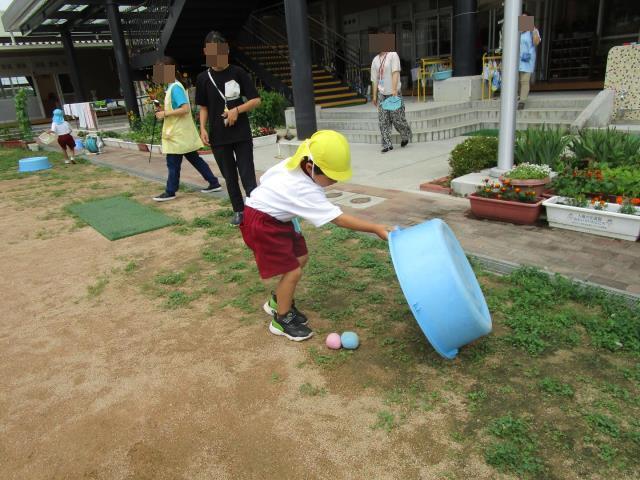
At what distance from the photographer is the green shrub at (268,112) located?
11828mm

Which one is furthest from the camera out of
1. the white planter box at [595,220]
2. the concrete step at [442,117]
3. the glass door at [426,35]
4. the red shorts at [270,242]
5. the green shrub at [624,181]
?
the glass door at [426,35]

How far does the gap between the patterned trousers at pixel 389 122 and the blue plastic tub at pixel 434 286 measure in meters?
6.05

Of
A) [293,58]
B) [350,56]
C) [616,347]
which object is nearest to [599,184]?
[616,347]

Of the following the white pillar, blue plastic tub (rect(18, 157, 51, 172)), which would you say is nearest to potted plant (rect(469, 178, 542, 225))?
the white pillar

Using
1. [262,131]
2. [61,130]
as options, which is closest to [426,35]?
[262,131]

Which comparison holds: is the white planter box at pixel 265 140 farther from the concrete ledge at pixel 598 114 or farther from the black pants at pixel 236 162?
the concrete ledge at pixel 598 114

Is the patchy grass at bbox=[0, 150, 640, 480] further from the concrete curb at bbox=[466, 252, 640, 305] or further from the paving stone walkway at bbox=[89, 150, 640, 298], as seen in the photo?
the paving stone walkway at bbox=[89, 150, 640, 298]

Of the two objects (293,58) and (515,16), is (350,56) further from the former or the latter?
(515,16)

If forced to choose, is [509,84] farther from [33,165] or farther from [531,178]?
[33,165]

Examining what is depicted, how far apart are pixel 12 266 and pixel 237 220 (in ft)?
7.69

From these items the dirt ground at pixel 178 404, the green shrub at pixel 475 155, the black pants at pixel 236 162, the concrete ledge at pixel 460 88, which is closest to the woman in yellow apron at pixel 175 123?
the black pants at pixel 236 162

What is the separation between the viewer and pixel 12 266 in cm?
486

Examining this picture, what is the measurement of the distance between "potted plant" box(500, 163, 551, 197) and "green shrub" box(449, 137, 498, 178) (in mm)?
994

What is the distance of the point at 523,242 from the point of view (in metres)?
4.17
